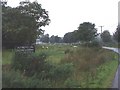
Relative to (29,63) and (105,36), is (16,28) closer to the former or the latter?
(29,63)

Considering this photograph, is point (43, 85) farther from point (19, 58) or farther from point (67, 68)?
point (19, 58)

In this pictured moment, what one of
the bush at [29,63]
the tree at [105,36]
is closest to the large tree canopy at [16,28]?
the bush at [29,63]

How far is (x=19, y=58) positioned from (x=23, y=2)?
169 feet

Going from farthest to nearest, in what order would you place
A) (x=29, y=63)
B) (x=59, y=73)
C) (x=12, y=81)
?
(x=29, y=63) < (x=59, y=73) < (x=12, y=81)

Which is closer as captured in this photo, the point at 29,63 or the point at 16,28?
the point at 29,63

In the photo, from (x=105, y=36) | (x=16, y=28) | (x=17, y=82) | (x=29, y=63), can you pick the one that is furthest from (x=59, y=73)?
(x=105, y=36)

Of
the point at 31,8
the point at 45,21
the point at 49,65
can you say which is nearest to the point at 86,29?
the point at 45,21

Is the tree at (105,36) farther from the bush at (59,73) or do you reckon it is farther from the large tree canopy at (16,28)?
the bush at (59,73)

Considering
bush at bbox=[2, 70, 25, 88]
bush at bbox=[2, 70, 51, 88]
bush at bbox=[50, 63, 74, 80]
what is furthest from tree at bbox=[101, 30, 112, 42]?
bush at bbox=[2, 70, 25, 88]

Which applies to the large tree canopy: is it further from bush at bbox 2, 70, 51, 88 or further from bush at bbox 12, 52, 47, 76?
bush at bbox 2, 70, 51, 88

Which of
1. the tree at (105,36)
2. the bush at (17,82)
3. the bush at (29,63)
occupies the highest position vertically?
the tree at (105,36)

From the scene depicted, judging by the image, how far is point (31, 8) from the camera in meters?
67.8

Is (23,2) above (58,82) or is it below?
above

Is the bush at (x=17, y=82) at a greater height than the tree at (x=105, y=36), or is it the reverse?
the tree at (x=105, y=36)
